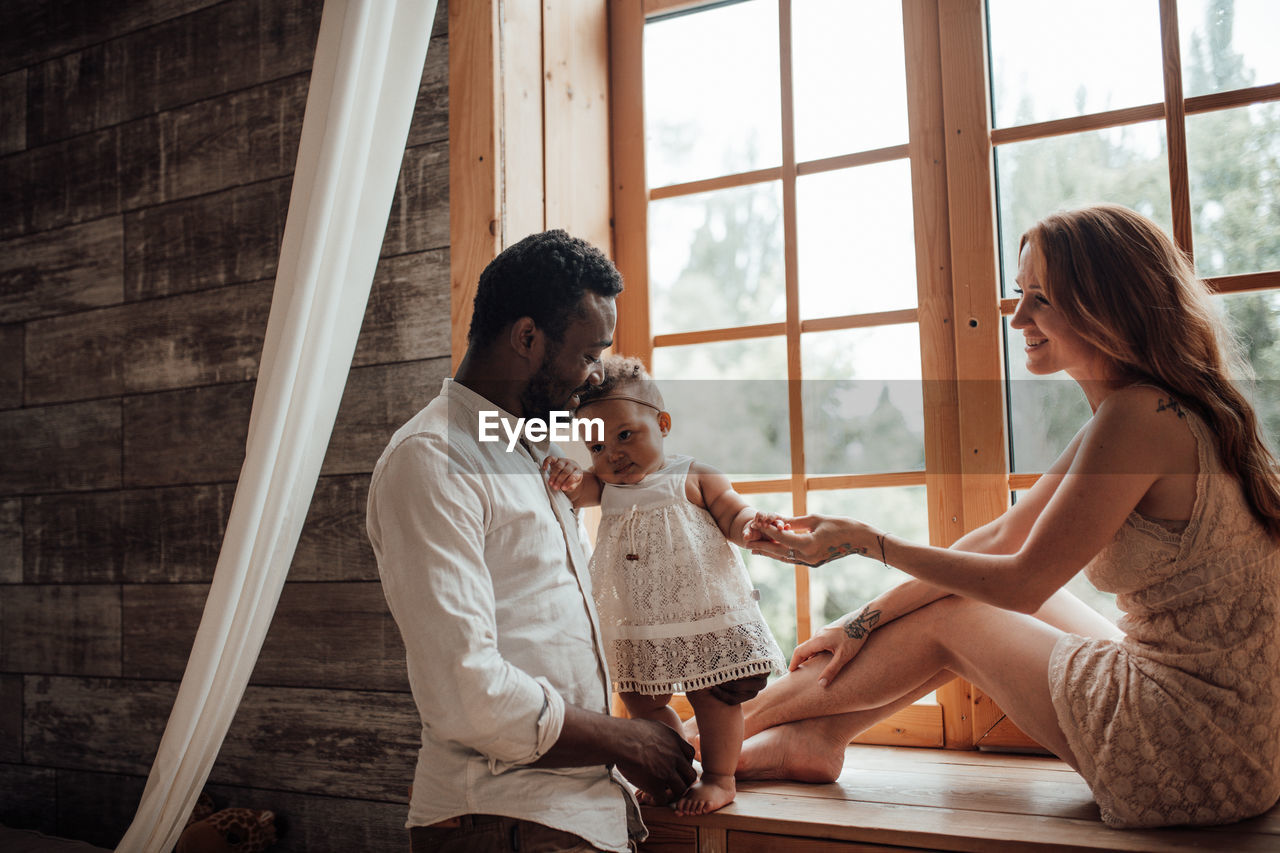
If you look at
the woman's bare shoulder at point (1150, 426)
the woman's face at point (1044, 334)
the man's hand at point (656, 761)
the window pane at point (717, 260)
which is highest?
the window pane at point (717, 260)

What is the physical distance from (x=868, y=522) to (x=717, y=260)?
2.13 feet

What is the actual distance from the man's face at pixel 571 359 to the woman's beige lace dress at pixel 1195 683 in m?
0.84

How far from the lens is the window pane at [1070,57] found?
1.72 meters

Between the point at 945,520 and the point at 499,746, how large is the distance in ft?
3.30

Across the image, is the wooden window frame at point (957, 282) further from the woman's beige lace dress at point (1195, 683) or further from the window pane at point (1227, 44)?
the woman's beige lace dress at point (1195, 683)

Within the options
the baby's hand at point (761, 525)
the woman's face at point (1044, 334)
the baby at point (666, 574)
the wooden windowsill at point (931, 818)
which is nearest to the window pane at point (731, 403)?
the baby at point (666, 574)

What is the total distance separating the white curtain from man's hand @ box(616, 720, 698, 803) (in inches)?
26.3

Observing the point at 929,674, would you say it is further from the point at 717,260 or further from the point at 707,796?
the point at 717,260

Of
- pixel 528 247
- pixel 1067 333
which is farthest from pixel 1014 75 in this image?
pixel 528 247

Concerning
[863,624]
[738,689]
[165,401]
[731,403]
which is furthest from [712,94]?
[165,401]

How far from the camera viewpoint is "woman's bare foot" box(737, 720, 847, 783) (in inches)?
62.6

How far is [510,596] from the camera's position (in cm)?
129

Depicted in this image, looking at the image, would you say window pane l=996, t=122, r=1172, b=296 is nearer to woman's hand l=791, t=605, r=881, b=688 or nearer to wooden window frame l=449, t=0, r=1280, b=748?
wooden window frame l=449, t=0, r=1280, b=748

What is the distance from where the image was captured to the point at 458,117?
181 centimetres
